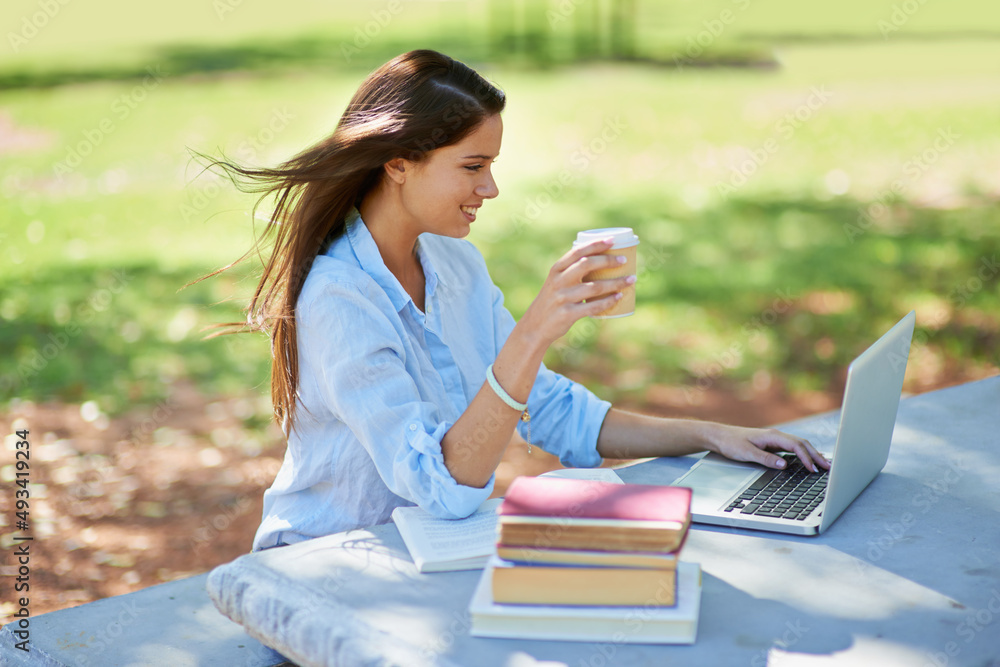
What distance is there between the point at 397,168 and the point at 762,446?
112 cm

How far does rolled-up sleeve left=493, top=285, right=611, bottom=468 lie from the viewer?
2.78 metres

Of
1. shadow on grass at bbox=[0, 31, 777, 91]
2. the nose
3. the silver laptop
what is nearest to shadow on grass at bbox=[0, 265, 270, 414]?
the nose

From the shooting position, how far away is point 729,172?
1097cm

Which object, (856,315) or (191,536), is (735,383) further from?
(191,536)

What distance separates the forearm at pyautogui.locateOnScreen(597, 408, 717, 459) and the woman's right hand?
2.20 feet

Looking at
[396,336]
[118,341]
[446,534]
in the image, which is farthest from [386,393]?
[118,341]

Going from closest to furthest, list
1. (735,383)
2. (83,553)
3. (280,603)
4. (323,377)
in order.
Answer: (280,603)
(323,377)
(83,553)
(735,383)

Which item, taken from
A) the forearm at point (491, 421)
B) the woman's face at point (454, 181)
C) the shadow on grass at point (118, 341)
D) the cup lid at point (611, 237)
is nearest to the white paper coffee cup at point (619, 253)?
the cup lid at point (611, 237)

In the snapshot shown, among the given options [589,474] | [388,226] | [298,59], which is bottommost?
[298,59]

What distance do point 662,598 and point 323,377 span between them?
0.97 m

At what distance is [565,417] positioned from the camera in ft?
9.22

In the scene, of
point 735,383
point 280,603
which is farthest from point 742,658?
point 735,383

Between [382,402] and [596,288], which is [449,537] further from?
[596,288]

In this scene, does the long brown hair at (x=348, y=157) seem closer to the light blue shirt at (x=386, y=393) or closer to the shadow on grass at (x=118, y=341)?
the light blue shirt at (x=386, y=393)
